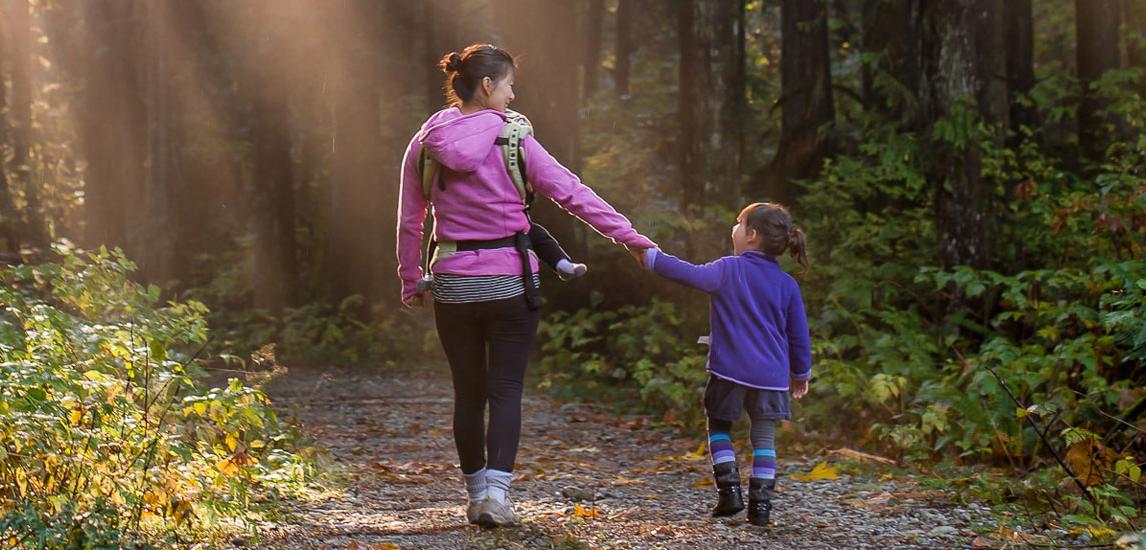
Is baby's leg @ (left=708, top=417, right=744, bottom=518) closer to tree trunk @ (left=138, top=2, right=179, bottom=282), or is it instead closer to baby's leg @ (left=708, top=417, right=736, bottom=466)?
baby's leg @ (left=708, top=417, right=736, bottom=466)

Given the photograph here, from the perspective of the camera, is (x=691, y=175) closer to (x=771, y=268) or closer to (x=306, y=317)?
(x=306, y=317)

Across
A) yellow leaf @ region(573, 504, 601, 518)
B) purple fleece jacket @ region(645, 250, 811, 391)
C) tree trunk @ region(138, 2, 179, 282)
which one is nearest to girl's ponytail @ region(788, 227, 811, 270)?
purple fleece jacket @ region(645, 250, 811, 391)

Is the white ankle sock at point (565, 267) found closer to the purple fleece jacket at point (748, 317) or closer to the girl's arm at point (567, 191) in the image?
the girl's arm at point (567, 191)

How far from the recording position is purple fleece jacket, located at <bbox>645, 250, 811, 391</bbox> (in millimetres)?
6395

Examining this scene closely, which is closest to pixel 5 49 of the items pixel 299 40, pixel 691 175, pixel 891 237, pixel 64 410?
pixel 299 40

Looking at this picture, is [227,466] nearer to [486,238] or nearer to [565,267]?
[486,238]

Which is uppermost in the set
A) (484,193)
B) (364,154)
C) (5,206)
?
(364,154)

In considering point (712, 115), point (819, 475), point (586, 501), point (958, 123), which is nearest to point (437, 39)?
point (712, 115)

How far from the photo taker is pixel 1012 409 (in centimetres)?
823

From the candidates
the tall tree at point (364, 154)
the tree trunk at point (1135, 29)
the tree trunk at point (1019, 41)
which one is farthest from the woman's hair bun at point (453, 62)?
the tree trunk at point (1135, 29)

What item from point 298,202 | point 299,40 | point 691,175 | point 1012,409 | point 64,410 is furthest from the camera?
point 298,202

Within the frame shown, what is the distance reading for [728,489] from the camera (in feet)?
21.7

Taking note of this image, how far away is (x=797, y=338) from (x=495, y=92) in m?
1.96

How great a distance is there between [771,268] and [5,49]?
63.3 feet
